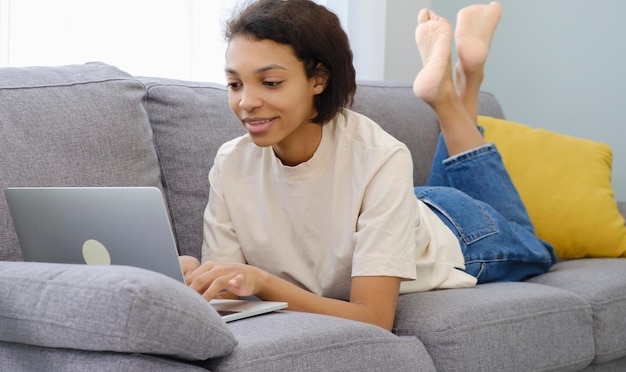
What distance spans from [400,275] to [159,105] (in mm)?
744

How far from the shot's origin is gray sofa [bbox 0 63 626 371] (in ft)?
3.67

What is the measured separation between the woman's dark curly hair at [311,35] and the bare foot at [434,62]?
643mm

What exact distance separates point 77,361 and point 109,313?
112 millimetres

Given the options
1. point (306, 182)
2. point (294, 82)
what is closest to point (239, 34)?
point (294, 82)

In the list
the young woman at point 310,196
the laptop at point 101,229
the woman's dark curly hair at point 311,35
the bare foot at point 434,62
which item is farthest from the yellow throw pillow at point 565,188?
the laptop at point 101,229

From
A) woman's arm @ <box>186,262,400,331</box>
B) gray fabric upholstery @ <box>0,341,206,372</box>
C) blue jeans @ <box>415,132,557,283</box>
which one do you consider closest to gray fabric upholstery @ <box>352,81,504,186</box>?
blue jeans @ <box>415,132,557,283</box>

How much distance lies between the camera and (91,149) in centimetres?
178

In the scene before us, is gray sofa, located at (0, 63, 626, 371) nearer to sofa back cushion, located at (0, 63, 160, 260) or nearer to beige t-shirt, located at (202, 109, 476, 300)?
sofa back cushion, located at (0, 63, 160, 260)

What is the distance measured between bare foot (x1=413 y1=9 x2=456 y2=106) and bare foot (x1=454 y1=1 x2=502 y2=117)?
0.11 metres

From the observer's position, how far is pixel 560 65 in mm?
3547

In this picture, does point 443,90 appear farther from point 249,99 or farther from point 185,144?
point 249,99

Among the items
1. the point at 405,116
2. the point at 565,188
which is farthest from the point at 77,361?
the point at 565,188

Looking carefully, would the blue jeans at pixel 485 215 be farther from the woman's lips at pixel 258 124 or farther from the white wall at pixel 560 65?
the white wall at pixel 560 65

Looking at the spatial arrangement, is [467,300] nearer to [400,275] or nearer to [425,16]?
[400,275]
